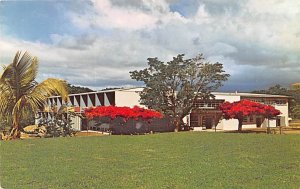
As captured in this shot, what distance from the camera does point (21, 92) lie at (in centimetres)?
976

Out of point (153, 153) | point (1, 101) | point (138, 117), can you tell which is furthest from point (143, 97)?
point (153, 153)

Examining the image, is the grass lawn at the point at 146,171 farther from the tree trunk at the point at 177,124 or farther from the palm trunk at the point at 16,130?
the tree trunk at the point at 177,124

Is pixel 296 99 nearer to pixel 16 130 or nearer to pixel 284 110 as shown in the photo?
pixel 16 130

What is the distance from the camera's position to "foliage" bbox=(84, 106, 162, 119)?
15.3 metres

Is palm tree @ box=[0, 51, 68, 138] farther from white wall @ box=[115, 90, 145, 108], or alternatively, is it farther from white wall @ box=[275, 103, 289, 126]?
white wall @ box=[275, 103, 289, 126]

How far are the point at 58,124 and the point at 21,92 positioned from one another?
3164 mm

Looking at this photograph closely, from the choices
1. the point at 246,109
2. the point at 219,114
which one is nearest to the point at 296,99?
the point at 246,109

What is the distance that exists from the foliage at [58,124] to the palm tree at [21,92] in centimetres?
164

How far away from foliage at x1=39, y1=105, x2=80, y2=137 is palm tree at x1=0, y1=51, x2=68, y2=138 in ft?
5.39

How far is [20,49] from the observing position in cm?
652

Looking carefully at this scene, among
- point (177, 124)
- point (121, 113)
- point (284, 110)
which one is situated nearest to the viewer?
point (121, 113)

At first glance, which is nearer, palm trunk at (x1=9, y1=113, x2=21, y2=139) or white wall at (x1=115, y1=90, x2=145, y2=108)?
palm trunk at (x1=9, y1=113, x2=21, y2=139)

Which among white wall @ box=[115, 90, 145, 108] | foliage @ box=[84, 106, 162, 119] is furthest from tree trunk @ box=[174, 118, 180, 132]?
white wall @ box=[115, 90, 145, 108]

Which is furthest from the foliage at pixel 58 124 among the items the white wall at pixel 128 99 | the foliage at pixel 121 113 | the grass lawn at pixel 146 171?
the grass lawn at pixel 146 171
